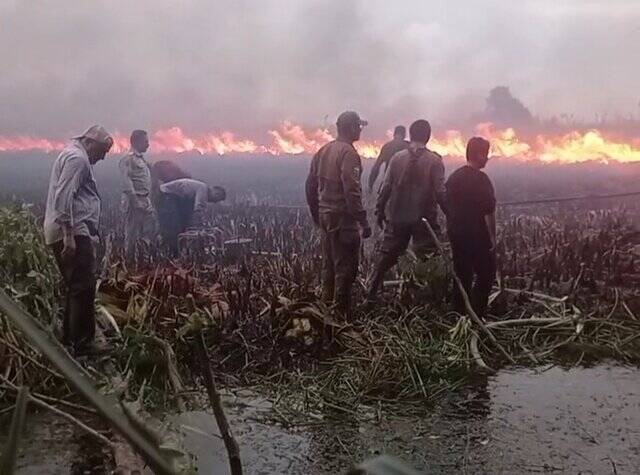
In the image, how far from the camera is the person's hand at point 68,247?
200 inches

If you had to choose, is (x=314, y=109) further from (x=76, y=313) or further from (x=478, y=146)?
(x=76, y=313)

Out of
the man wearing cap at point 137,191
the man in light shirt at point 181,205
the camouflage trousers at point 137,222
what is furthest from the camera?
the man in light shirt at point 181,205

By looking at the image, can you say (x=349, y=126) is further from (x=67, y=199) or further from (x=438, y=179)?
(x=67, y=199)

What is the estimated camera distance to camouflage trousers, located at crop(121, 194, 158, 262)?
6938 millimetres

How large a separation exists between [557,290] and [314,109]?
2.76 metres

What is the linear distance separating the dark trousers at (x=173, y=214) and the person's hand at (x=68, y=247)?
212 centimetres

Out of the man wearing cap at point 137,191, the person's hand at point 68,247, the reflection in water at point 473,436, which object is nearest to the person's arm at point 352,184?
the reflection in water at point 473,436

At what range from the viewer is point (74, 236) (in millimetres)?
5160

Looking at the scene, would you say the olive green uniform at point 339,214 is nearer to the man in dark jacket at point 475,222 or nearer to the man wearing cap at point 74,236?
the man in dark jacket at point 475,222

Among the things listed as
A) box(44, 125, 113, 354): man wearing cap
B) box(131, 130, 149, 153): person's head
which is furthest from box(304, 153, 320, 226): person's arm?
box(44, 125, 113, 354): man wearing cap

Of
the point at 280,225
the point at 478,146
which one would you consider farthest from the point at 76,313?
the point at 478,146

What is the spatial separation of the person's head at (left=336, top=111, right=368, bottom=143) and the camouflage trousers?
6.37ft

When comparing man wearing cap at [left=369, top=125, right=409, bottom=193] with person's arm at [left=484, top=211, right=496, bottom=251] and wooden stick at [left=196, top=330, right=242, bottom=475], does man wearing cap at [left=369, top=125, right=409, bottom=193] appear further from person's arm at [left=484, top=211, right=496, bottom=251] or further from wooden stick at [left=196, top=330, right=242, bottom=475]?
wooden stick at [left=196, top=330, right=242, bottom=475]

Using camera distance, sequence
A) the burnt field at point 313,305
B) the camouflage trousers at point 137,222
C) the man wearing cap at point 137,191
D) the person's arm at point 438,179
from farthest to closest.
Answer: the man wearing cap at point 137,191, the camouflage trousers at point 137,222, the person's arm at point 438,179, the burnt field at point 313,305
